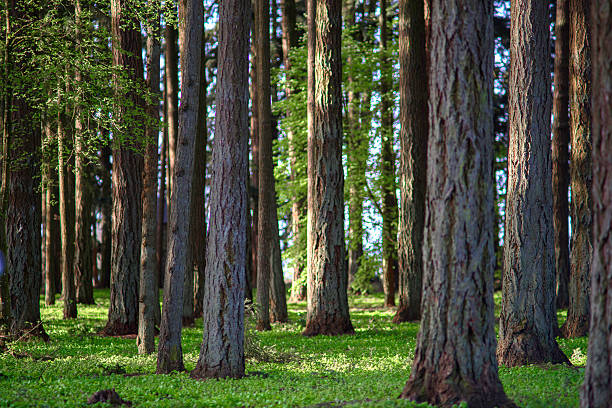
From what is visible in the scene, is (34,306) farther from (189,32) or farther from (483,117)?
(483,117)

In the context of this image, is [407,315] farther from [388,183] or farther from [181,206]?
[181,206]

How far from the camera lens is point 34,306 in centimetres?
1295

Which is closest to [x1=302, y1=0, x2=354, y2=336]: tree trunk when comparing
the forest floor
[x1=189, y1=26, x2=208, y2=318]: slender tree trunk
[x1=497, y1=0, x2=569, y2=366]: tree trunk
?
the forest floor

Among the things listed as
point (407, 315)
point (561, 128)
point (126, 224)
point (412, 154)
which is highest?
point (561, 128)

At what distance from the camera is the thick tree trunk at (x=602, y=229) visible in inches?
190

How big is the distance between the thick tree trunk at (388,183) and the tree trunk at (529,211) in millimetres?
10264

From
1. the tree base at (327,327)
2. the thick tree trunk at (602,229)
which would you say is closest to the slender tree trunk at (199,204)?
the tree base at (327,327)

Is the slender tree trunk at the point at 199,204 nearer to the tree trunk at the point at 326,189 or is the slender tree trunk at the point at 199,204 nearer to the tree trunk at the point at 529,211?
the tree trunk at the point at 326,189

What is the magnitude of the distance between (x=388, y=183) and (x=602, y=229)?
50.1 ft

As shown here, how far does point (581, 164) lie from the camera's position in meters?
12.6

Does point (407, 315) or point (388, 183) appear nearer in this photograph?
point (407, 315)

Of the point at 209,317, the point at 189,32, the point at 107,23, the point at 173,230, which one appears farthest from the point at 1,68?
the point at 107,23

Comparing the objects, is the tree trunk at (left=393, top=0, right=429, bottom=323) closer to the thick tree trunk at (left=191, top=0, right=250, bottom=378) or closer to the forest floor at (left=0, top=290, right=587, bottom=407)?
the forest floor at (left=0, top=290, right=587, bottom=407)

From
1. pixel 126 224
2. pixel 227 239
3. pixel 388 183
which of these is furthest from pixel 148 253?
pixel 388 183
